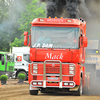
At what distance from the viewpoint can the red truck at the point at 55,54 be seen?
13.7m

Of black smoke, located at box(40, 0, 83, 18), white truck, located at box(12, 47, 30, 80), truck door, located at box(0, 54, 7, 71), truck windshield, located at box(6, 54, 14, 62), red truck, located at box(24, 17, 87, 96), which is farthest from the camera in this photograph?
white truck, located at box(12, 47, 30, 80)

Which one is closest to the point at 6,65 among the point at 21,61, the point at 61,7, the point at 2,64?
the point at 2,64

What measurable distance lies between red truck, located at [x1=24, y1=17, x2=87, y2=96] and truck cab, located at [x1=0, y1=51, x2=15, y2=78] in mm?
12139

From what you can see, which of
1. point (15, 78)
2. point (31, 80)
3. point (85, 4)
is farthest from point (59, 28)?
point (15, 78)

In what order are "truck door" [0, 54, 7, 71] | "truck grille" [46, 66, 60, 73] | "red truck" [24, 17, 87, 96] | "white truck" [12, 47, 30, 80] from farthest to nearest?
"white truck" [12, 47, 30, 80] < "truck door" [0, 54, 7, 71] < "truck grille" [46, 66, 60, 73] < "red truck" [24, 17, 87, 96]

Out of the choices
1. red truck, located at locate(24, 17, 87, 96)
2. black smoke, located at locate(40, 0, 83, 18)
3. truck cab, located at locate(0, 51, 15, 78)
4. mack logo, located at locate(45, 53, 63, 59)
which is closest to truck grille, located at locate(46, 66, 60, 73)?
red truck, located at locate(24, 17, 87, 96)

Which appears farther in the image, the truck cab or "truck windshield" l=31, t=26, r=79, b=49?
the truck cab

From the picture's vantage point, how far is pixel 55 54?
13820mm

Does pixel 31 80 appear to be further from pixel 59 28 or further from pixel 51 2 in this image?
pixel 51 2

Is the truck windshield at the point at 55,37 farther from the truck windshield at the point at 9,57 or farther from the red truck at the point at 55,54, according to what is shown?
the truck windshield at the point at 9,57

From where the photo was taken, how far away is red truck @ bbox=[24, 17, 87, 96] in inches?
540

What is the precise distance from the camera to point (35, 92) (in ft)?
48.3

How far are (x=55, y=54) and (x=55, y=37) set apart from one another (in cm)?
77

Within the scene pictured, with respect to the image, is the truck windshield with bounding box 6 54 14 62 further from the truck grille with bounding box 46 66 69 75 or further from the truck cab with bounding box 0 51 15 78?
the truck grille with bounding box 46 66 69 75
